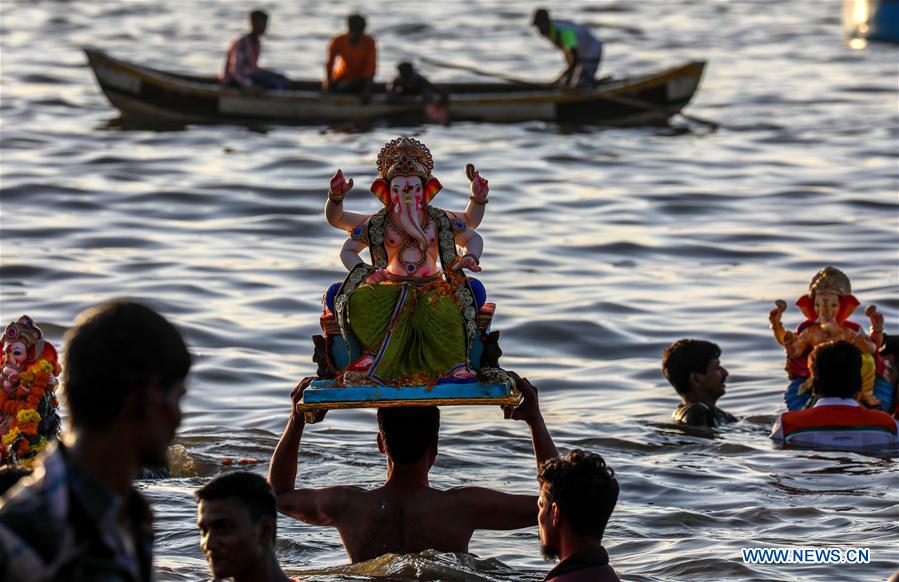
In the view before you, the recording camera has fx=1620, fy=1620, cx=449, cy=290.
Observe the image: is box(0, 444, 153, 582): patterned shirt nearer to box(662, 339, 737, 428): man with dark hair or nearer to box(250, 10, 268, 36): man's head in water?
box(662, 339, 737, 428): man with dark hair

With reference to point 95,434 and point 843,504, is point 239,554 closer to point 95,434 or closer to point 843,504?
point 95,434

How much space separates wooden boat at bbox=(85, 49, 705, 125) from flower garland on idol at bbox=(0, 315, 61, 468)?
19.8m

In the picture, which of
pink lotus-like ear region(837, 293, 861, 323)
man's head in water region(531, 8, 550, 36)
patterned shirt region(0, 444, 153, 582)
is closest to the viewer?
patterned shirt region(0, 444, 153, 582)

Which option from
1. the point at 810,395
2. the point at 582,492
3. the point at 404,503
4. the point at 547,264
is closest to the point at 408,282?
the point at 404,503

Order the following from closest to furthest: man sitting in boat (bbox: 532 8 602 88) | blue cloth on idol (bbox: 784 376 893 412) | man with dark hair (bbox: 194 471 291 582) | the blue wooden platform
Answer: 1. man with dark hair (bbox: 194 471 291 582)
2. the blue wooden platform
3. blue cloth on idol (bbox: 784 376 893 412)
4. man sitting in boat (bbox: 532 8 602 88)

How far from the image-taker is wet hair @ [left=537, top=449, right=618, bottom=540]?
19.9 ft

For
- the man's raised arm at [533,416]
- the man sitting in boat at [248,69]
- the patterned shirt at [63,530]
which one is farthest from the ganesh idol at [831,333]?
the man sitting in boat at [248,69]

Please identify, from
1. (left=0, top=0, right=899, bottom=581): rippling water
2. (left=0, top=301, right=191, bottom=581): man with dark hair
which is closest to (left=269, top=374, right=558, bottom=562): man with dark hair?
(left=0, top=0, right=899, bottom=581): rippling water

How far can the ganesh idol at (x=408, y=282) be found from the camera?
7.11 metres

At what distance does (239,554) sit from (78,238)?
1520 centimetres

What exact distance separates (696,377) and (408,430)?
17.5ft

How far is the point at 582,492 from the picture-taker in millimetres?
6062

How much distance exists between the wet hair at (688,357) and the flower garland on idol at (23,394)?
16.9ft

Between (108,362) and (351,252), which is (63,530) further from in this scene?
(351,252)
